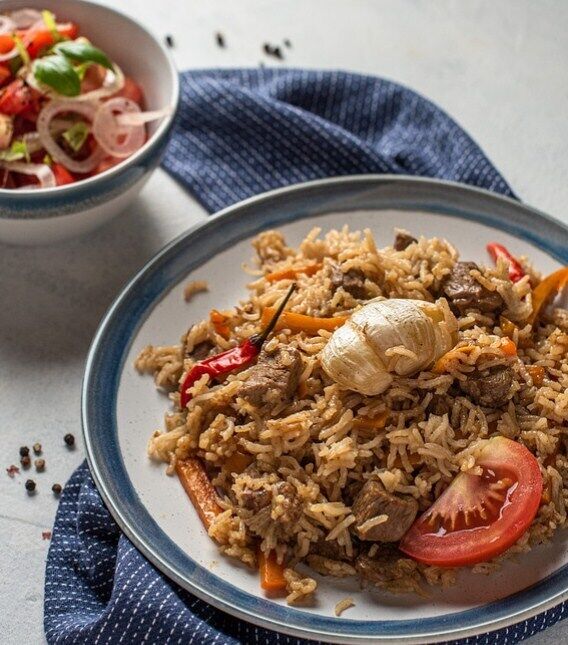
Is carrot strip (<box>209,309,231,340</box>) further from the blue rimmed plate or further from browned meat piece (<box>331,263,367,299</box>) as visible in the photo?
browned meat piece (<box>331,263,367,299</box>)

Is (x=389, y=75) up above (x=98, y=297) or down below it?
above

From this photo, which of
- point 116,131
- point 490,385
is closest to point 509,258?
point 490,385

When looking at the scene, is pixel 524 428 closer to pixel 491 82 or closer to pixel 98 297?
pixel 98 297

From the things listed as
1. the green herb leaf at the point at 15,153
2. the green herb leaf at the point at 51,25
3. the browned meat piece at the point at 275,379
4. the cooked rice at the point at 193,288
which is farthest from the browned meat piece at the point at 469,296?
the green herb leaf at the point at 51,25

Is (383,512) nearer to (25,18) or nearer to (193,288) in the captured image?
(193,288)

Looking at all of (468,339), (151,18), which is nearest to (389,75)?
(151,18)

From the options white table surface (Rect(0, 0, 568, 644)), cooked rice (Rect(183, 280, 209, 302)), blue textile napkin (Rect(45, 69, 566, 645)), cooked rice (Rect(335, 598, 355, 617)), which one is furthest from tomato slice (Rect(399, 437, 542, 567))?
cooked rice (Rect(183, 280, 209, 302))

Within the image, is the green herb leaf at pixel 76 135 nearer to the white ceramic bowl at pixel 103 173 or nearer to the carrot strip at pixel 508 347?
the white ceramic bowl at pixel 103 173
